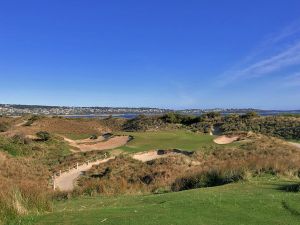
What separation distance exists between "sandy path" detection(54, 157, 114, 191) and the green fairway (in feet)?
22.9

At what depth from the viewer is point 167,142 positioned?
142ft

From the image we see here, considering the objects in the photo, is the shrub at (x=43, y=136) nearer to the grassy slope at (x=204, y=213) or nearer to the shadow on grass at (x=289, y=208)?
the grassy slope at (x=204, y=213)

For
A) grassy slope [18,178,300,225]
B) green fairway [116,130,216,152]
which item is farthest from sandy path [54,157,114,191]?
grassy slope [18,178,300,225]

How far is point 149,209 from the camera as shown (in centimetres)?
1005

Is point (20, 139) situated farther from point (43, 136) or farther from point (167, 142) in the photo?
point (167, 142)

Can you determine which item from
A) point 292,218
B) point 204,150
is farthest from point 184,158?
point 292,218

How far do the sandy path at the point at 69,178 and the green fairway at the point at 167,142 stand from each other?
6.98 meters

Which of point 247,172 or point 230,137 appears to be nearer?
point 247,172

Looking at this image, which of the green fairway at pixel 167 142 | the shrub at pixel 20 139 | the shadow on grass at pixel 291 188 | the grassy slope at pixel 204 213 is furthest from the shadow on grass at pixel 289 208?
the shrub at pixel 20 139

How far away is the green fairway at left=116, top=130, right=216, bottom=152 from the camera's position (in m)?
40.2

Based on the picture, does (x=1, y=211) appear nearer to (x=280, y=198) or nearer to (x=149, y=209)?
(x=149, y=209)

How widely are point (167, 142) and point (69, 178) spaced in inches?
644

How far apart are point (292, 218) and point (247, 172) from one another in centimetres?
822

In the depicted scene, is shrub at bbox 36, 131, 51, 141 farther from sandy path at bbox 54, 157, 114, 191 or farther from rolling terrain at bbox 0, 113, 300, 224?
sandy path at bbox 54, 157, 114, 191
